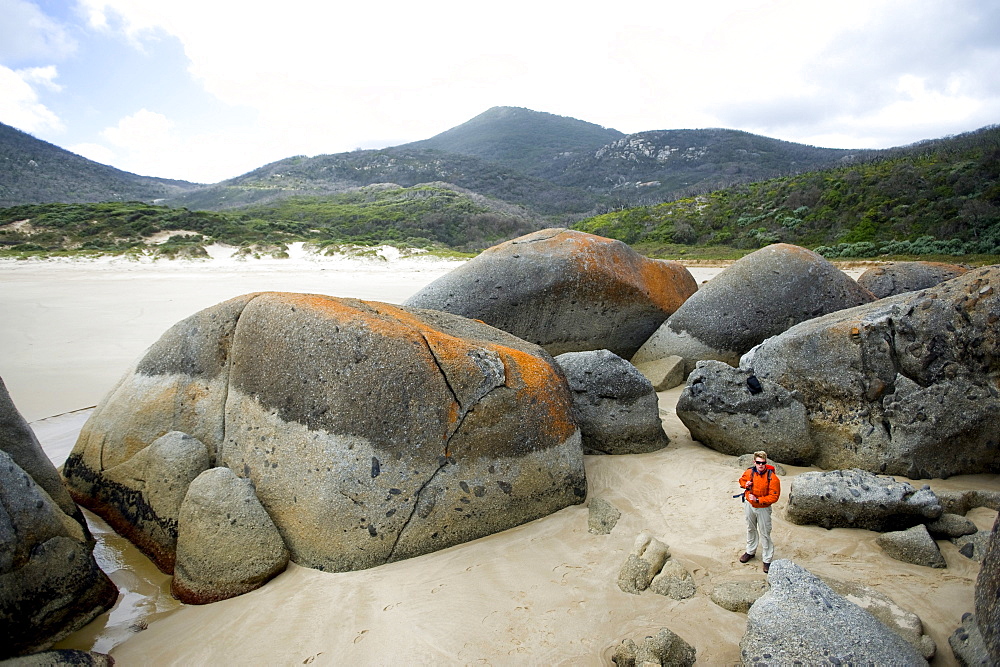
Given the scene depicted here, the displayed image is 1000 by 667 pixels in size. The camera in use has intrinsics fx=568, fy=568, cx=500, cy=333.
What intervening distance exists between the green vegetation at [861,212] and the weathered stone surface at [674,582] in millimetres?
16161

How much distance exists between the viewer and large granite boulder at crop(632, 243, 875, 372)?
22.0 ft

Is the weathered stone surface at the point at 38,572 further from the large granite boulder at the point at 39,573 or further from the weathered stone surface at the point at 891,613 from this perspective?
the weathered stone surface at the point at 891,613

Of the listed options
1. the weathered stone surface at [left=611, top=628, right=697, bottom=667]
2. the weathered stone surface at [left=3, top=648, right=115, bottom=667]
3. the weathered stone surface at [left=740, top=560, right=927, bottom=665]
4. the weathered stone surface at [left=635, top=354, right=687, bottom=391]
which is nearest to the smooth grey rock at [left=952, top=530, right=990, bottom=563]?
the weathered stone surface at [left=740, top=560, right=927, bottom=665]

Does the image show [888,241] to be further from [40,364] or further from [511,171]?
[511,171]

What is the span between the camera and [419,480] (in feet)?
11.2

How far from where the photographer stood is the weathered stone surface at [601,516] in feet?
11.5

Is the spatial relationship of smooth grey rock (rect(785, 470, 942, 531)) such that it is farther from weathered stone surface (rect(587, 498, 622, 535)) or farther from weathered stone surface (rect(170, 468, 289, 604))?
weathered stone surface (rect(170, 468, 289, 604))

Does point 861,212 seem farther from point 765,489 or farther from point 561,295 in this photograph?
point 765,489

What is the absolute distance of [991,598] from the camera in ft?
7.36

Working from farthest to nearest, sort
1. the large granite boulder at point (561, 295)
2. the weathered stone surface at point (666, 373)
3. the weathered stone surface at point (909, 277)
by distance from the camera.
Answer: the weathered stone surface at point (909, 277)
the large granite boulder at point (561, 295)
the weathered stone surface at point (666, 373)

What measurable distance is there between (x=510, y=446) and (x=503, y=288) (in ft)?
12.2

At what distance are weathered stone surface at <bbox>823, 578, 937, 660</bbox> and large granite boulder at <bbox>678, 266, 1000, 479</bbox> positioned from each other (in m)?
1.70

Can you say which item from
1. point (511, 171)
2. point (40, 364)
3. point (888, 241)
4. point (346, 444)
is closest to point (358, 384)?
point (346, 444)

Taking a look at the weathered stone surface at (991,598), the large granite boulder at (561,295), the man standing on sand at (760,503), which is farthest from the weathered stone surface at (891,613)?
the large granite boulder at (561,295)
